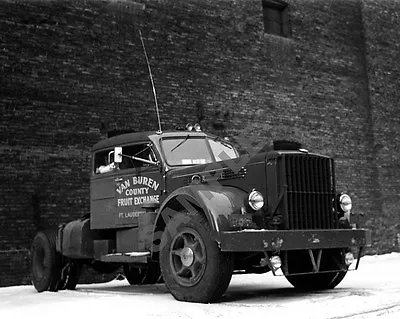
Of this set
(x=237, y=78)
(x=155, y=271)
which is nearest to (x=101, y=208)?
(x=155, y=271)

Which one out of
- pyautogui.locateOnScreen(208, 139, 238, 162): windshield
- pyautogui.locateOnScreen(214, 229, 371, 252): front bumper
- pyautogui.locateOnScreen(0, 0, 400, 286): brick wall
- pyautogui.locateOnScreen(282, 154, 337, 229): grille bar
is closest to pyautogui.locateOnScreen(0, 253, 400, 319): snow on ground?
pyautogui.locateOnScreen(214, 229, 371, 252): front bumper

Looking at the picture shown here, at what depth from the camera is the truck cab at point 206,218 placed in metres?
6.33

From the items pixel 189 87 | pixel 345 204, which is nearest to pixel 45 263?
pixel 345 204

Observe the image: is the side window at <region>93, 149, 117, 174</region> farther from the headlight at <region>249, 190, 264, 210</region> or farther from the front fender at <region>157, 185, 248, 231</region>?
the headlight at <region>249, 190, 264, 210</region>

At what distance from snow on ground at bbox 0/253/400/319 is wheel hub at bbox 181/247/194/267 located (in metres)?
0.44

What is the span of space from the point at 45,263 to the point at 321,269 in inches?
160

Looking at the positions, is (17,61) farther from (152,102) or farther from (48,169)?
(152,102)

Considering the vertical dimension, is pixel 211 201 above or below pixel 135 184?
below

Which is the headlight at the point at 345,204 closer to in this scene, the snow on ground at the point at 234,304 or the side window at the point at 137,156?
the snow on ground at the point at 234,304

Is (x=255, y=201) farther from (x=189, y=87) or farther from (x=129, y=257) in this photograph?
(x=189, y=87)

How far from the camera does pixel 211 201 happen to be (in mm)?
6461

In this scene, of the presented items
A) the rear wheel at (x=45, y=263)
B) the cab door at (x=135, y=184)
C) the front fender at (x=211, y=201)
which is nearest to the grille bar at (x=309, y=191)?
the front fender at (x=211, y=201)

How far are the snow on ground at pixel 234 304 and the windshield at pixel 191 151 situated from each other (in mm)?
1738

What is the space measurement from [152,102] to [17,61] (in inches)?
115
